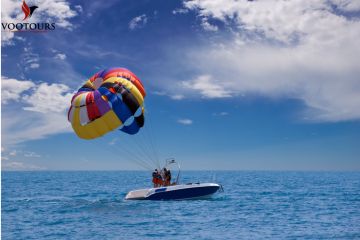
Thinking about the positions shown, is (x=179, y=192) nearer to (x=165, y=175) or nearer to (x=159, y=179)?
(x=165, y=175)

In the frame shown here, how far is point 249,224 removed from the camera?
72.8 feet

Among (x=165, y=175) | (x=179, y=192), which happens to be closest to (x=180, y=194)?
(x=179, y=192)

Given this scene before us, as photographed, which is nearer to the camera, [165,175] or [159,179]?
[165,175]

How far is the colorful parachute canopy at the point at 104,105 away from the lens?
23547 millimetres

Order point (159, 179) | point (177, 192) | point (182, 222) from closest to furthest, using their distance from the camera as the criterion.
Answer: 1. point (182, 222)
2. point (177, 192)
3. point (159, 179)

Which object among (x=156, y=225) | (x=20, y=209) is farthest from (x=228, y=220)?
(x=20, y=209)

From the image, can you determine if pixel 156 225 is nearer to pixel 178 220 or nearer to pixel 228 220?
pixel 178 220

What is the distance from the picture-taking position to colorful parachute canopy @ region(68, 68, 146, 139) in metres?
23.5

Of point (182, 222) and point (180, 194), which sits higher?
point (180, 194)

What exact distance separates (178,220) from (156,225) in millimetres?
1711

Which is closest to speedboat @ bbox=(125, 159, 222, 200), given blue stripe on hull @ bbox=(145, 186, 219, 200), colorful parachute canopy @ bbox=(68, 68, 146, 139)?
blue stripe on hull @ bbox=(145, 186, 219, 200)

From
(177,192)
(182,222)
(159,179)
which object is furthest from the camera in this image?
(159,179)

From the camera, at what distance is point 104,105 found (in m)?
23.6

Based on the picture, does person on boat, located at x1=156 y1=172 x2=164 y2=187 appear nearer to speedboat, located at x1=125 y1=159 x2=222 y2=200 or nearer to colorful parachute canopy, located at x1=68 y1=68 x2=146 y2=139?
speedboat, located at x1=125 y1=159 x2=222 y2=200
